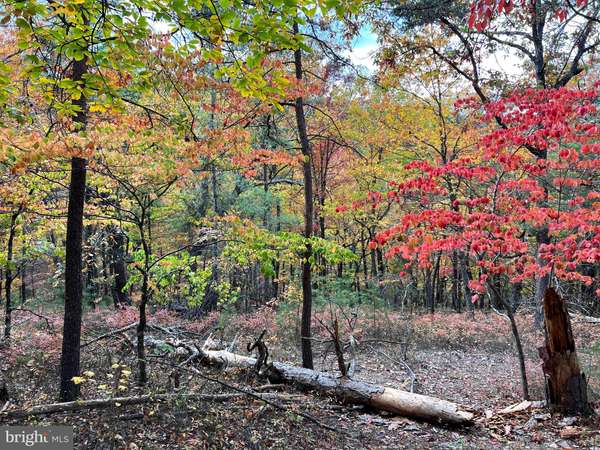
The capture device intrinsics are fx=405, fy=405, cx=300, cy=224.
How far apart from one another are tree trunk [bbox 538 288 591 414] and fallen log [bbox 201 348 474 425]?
146 centimetres

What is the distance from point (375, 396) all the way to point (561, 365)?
110 inches

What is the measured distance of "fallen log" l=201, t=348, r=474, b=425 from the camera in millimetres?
5793

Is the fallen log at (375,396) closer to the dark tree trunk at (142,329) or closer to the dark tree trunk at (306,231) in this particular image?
the dark tree trunk at (306,231)

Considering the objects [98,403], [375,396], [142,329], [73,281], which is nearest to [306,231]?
[375,396]

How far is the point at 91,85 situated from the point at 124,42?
66 centimetres

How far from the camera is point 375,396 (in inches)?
251

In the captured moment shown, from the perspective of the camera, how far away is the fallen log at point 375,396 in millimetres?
5793

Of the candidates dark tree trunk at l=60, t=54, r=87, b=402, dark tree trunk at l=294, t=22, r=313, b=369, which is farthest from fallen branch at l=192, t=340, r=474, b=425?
dark tree trunk at l=60, t=54, r=87, b=402

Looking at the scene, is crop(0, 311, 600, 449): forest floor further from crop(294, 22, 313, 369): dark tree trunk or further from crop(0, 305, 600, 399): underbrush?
crop(294, 22, 313, 369): dark tree trunk

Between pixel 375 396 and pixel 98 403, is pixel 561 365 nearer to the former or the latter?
pixel 375 396

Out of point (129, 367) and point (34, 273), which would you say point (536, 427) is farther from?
point (34, 273)

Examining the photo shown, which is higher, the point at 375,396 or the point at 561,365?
the point at 561,365

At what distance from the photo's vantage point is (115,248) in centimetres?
1594

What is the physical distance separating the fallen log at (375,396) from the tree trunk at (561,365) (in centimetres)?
146
